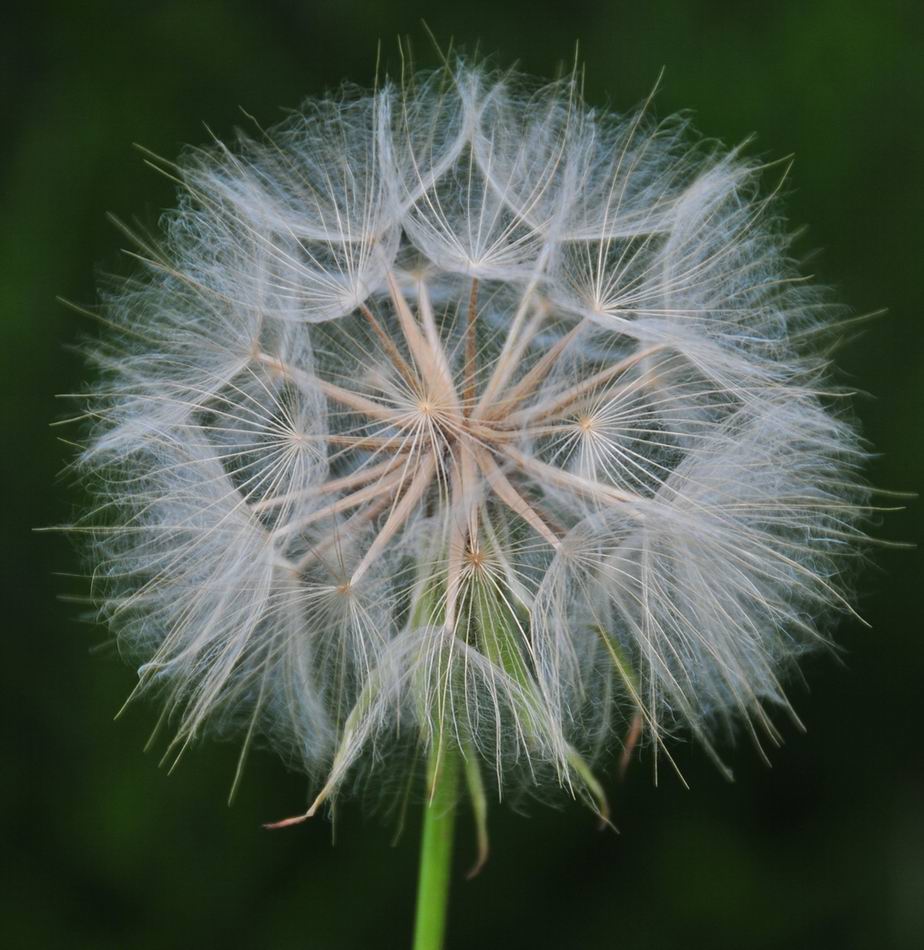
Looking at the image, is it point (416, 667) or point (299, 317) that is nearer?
point (416, 667)

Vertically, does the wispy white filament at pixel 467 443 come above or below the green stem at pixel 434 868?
above

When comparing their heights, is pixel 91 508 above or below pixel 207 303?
below

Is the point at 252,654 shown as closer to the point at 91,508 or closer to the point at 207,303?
the point at 91,508

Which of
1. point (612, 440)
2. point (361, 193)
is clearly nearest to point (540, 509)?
point (612, 440)

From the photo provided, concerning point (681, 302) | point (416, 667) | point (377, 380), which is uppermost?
point (681, 302)

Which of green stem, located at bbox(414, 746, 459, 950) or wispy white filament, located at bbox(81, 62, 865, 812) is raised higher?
wispy white filament, located at bbox(81, 62, 865, 812)

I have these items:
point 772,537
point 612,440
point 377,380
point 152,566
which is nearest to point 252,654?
point 152,566

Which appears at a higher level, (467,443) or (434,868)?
(467,443)

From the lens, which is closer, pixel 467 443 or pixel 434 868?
pixel 434 868
